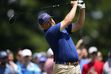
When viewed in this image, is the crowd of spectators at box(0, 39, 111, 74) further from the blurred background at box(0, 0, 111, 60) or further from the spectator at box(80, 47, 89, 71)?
the blurred background at box(0, 0, 111, 60)

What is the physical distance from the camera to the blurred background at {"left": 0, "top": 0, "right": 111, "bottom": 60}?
36.0 meters

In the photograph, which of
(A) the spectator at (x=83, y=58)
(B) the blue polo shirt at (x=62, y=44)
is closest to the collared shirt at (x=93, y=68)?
(A) the spectator at (x=83, y=58)

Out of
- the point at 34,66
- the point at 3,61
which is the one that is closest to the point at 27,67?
the point at 34,66

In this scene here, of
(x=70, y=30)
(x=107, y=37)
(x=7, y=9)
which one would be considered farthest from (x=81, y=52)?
(x=107, y=37)

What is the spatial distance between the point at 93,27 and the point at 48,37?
23728 mm

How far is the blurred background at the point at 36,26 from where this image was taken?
3600 cm

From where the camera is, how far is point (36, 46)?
37.0m

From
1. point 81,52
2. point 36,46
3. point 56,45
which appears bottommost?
point 56,45

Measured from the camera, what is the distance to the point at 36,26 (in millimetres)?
39406

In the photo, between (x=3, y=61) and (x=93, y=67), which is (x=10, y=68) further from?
(x=93, y=67)

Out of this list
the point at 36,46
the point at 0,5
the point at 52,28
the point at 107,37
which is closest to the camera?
the point at 52,28

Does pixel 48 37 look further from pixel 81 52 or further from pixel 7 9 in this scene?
pixel 7 9

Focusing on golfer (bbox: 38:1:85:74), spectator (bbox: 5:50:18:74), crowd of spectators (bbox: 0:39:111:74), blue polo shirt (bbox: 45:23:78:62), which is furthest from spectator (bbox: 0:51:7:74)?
blue polo shirt (bbox: 45:23:78:62)

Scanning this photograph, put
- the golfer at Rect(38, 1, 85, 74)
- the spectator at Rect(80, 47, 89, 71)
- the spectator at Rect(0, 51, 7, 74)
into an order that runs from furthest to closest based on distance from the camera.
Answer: the spectator at Rect(80, 47, 89, 71) → the spectator at Rect(0, 51, 7, 74) → the golfer at Rect(38, 1, 85, 74)
